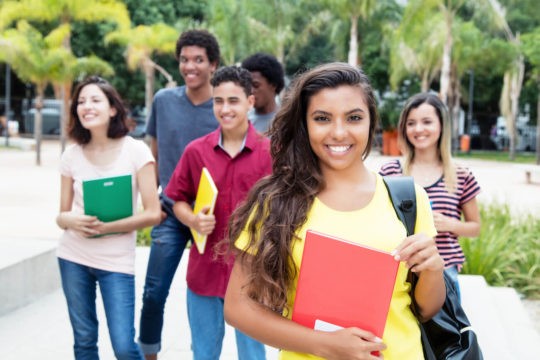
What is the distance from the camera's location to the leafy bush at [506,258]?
6.56 metres

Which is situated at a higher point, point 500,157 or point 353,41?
point 353,41

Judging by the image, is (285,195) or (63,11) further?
(63,11)

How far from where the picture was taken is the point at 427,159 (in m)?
3.58

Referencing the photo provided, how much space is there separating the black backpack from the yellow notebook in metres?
1.17

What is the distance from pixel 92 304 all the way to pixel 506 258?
16.1 feet

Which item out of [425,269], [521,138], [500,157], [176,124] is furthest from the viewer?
[521,138]

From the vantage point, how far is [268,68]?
14.3ft

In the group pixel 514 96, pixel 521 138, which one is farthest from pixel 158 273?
pixel 521 138

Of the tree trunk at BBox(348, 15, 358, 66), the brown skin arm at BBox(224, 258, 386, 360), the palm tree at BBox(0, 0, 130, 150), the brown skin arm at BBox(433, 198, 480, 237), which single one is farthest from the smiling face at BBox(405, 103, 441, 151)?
the tree trunk at BBox(348, 15, 358, 66)

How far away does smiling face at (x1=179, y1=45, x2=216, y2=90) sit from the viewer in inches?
152

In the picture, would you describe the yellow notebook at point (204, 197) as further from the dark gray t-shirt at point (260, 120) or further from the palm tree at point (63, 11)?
the palm tree at point (63, 11)

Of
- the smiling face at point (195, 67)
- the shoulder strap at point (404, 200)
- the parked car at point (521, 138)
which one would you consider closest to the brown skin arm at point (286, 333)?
the shoulder strap at point (404, 200)

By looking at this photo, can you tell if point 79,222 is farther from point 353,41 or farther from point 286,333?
point 353,41

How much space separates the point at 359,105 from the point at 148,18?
33017 mm
